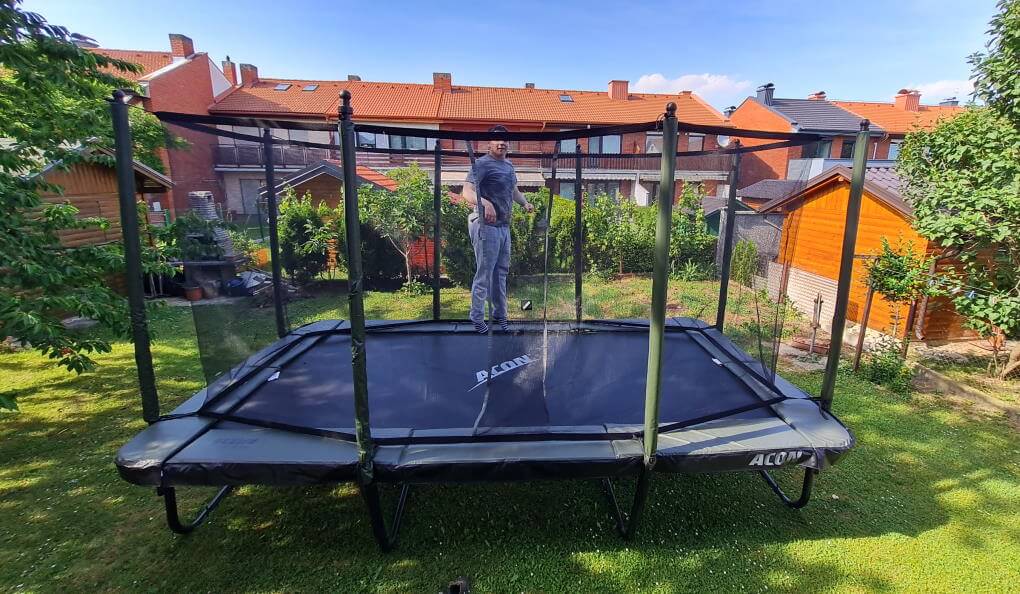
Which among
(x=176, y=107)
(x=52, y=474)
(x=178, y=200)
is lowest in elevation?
(x=52, y=474)

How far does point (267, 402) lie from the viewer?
215 centimetres

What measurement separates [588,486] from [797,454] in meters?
0.94

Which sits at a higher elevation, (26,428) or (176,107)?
(176,107)

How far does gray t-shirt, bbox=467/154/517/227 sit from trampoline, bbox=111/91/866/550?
0.24 metres

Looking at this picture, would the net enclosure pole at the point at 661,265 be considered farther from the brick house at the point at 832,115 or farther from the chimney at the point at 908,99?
the chimney at the point at 908,99

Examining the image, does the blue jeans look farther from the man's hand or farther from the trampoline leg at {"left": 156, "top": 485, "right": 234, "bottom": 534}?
the trampoline leg at {"left": 156, "top": 485, "right": 234, "bottom": 534}

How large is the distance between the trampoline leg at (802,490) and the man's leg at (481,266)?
1628mm

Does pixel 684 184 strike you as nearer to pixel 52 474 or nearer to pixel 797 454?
pixel 797 454

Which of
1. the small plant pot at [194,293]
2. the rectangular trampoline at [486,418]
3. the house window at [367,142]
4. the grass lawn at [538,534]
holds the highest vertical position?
the house window at [367,142]

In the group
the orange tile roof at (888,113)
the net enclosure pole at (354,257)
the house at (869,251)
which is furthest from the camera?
the orange tile roof at (888,113)

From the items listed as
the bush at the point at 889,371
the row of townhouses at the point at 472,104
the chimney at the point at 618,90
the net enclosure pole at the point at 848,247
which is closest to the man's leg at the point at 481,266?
the net enclosure pole at the point at 848,247

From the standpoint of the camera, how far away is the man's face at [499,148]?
7.23 feet

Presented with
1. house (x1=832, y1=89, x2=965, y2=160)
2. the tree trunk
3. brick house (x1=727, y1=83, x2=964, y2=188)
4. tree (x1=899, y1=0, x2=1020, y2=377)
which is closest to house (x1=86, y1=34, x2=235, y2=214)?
tree (x1=899, y1=0, x2=1020, y2=377)

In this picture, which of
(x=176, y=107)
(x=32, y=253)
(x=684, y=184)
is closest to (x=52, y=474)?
(x=32, y=253)
